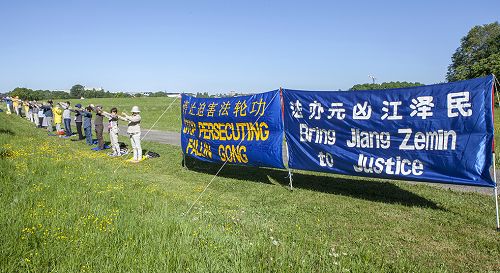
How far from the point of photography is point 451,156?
6.29 m

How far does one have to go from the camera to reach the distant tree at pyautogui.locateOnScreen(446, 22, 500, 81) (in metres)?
50.1

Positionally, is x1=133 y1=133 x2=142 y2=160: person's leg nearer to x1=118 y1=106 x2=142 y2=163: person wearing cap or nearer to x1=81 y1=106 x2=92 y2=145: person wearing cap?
x1=118 y1=106 x2=142 y2=163: person wearing cap

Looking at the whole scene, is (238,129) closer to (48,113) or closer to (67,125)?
(67,125)

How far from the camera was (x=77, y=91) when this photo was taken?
406 feet

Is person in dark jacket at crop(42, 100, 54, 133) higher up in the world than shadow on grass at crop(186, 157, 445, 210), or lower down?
higher up

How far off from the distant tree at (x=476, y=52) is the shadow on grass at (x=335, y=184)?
1949 inches

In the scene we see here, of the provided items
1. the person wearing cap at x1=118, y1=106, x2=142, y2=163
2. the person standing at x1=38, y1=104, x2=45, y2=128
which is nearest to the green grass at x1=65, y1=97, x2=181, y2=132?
the person wearing cap at x1=118, y1=106, x2=142, y2=163

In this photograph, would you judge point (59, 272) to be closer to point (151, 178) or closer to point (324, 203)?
point (324, 203)

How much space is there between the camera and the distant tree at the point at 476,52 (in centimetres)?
5006

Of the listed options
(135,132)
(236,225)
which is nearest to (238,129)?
(236,225)

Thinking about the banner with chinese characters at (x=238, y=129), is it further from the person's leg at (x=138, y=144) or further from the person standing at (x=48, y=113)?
the person standing at (x=48, y=113)

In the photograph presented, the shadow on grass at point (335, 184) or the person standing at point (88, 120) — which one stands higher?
the person standing at point (88, 120)

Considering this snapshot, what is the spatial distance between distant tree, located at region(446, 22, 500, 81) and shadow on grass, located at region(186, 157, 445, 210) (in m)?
49.5

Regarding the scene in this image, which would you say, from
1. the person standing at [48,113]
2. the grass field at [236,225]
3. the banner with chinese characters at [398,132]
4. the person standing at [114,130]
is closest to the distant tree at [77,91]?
the person standing at [48,113]
